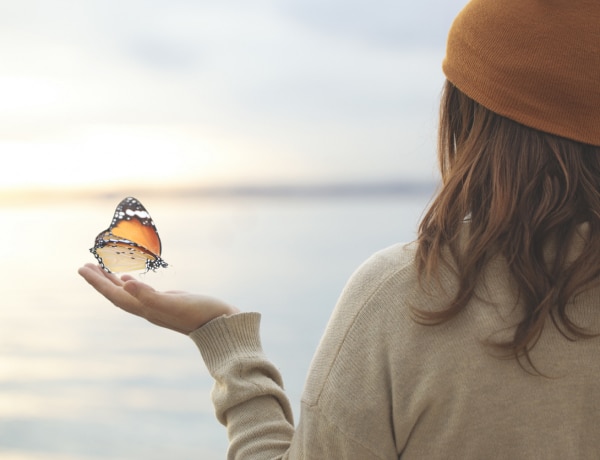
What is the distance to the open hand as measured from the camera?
1226 millimetres

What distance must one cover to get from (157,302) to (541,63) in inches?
24.1

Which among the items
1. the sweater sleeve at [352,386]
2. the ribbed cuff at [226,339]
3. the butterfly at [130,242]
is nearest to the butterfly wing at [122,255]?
the butterfly at [130,242]

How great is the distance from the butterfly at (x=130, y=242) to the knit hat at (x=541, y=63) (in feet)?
2.00

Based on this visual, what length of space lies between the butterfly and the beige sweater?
0.42 meters

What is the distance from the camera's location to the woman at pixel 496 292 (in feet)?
3.30

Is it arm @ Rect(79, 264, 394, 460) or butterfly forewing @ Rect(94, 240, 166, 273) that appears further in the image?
butterfly forewing @ Rect(94, 240, 166, 273)

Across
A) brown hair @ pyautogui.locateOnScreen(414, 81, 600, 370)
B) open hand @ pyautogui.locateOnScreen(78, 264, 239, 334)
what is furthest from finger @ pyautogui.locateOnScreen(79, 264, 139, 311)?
brown hair @ pyautogui.locateOnScreen(414, 81, 600, 370)

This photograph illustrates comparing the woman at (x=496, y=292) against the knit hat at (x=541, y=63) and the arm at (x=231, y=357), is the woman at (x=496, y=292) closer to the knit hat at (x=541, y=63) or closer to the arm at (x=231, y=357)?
the knit hat at (x=541, y=63)

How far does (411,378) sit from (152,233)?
58 cm

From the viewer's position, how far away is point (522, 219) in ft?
3.33

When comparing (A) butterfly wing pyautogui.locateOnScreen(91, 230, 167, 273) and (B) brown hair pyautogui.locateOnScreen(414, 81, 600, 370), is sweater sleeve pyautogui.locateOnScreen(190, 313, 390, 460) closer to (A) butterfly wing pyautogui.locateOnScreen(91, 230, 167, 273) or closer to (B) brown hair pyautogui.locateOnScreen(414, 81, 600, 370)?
(A) butterfly wing pyautogui.locateOnScreen(91, 230, 167, 273)

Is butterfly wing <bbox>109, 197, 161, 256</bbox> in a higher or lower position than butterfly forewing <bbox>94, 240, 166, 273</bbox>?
higher

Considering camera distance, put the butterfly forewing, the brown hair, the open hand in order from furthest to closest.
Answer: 1. the butterfly forewing
2. the open hand
3. the brown hair

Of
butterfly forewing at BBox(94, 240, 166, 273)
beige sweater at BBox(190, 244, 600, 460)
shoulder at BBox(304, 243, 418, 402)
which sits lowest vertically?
beige sweater at BBox(190, 244, 600, 460)
